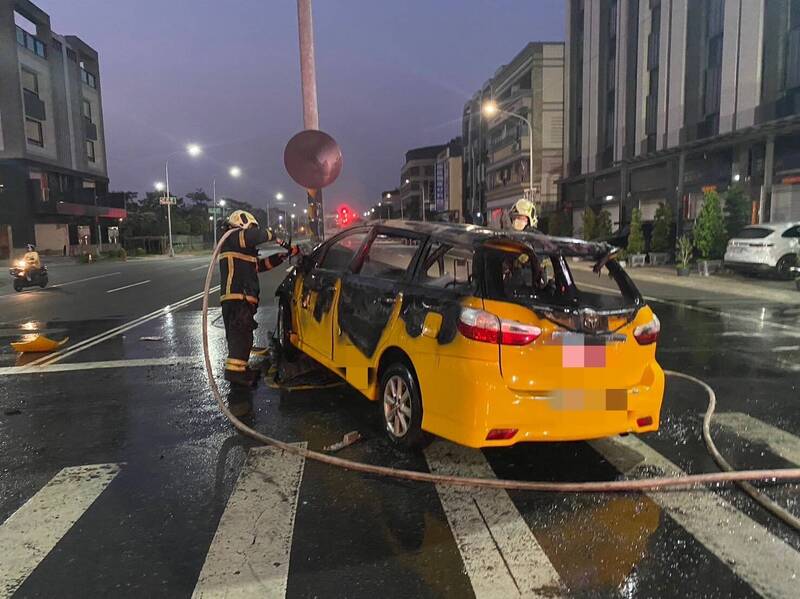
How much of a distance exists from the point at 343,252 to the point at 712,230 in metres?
18.5

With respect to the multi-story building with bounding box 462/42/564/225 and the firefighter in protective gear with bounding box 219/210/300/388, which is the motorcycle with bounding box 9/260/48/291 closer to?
the firefighter in protective gear with bounding box 219/210/300/388

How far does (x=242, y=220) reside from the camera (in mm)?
6445

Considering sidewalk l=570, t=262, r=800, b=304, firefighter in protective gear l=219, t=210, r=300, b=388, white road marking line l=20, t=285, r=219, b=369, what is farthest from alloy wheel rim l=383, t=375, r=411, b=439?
sidewalk l=570, t=262, r=800, b=304

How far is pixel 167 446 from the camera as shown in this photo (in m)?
4.87

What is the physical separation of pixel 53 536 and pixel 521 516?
2.62m

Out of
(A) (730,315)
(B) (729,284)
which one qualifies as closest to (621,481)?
(A) (730,315)

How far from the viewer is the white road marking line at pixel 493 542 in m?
2.92

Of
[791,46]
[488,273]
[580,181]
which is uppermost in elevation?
[791,46]

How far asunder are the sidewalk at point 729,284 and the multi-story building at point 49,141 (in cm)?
4095

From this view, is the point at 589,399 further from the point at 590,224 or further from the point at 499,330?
the point at 590,224

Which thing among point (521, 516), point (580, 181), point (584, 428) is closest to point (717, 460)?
point (584, 428)

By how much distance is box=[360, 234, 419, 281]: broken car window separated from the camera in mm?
4879

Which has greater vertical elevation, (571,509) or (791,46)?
(791,46)

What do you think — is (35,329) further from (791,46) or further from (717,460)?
(791,46)
